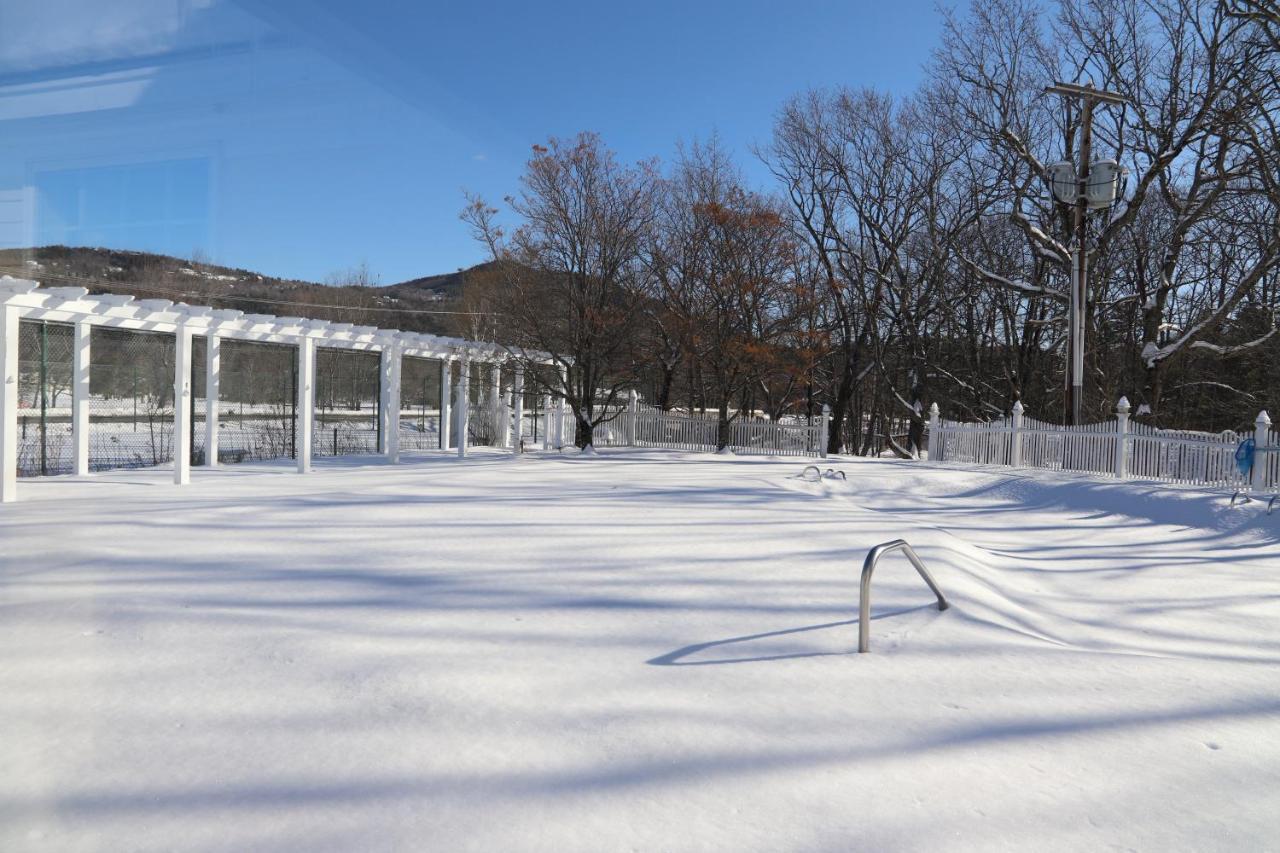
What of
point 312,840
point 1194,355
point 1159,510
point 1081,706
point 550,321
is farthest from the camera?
point 1194,355

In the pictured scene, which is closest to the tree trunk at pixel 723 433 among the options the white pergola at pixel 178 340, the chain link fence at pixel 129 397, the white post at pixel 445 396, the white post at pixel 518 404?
the white post at pixel 518 404

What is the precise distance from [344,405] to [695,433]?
11220 mm

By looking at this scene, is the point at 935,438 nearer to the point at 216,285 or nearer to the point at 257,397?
the point at 257,397

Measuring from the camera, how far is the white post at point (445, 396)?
22.3 m

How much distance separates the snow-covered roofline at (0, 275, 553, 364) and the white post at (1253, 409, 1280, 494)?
16669 mm

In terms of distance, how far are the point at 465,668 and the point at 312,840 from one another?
5.97 ft

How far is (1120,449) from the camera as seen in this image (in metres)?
16.9

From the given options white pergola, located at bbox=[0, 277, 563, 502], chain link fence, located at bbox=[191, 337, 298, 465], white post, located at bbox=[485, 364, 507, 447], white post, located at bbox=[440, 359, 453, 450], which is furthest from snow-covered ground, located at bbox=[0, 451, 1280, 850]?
white post, located at bbox=[485, 364, 507, 447]

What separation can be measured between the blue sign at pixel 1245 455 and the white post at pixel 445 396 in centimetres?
1741

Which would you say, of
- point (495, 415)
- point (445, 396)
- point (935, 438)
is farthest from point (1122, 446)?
point (495, 415)

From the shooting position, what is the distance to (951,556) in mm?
8141

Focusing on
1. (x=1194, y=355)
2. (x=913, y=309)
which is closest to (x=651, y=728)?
(x=913, y=309)

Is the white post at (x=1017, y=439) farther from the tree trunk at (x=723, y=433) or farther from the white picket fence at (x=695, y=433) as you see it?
the tree trunk at (x=723, y=433)

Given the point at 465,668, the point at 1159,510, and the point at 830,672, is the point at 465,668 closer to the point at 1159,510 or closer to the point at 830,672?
the point at 830,672
